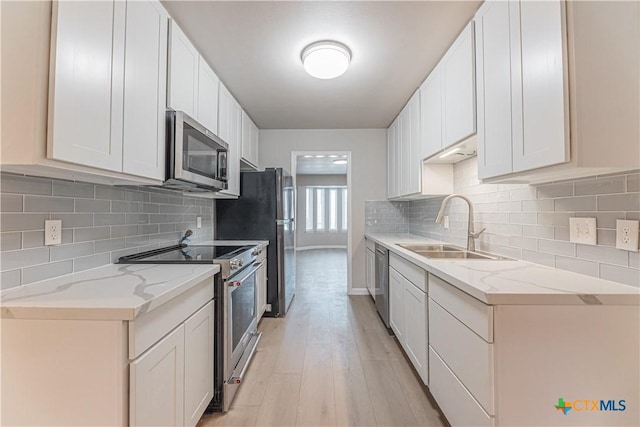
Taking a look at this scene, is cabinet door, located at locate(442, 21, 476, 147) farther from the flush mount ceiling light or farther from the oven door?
the oven door

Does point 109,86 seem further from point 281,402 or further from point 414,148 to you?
point 414,148

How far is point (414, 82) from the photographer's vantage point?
2.54 metres

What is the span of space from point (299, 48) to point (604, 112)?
1.76 meters

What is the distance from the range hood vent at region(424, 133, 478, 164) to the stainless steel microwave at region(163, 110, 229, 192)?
5.73 feet

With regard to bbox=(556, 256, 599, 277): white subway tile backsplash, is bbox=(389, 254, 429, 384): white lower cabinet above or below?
below

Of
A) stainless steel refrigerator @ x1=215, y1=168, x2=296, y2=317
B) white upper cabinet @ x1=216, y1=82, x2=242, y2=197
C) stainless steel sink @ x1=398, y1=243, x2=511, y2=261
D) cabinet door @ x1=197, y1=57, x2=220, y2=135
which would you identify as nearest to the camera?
stainless steel sink @ x1=398, y1=243, x2=511, y2=261

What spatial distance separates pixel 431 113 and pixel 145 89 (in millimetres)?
2044

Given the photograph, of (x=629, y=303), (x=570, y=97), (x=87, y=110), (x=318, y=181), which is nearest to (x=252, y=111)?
(x=87, y=110)

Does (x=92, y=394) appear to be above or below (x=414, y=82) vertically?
below

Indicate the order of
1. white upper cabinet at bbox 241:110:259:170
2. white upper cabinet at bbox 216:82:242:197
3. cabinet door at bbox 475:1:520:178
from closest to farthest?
cabinet door at bbox 475:1:520:178, white upper cabinet at bbox 216:82:242:197, white upper cabinet at bbox 241:110:259:170

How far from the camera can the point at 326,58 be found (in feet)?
6.52

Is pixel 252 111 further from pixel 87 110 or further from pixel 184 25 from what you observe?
pixel 87 110

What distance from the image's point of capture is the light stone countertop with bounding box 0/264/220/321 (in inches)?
35.9

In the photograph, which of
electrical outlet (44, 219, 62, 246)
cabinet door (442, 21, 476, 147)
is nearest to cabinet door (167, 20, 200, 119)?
electrical outlet (44, 219, 62, 246)
